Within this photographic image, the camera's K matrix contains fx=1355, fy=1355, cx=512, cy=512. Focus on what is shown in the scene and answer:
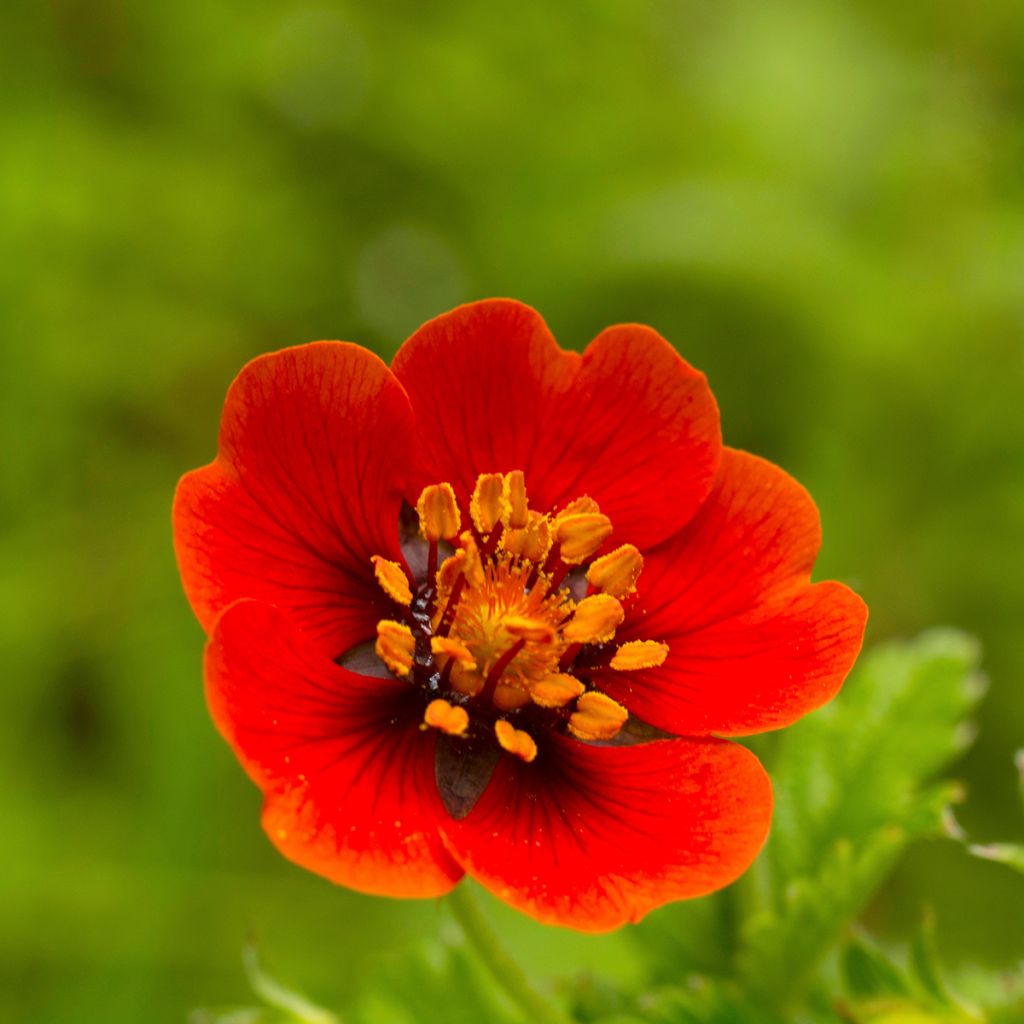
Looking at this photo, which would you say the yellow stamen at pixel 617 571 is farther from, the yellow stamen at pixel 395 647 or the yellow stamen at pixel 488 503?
the yellow stamen at pixel 395 647

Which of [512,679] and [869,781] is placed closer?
[512,679]

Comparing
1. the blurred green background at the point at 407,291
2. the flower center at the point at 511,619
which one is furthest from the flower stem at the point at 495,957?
the blurred green background at the point at 407,291

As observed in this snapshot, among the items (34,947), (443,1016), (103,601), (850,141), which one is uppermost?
(850,141)

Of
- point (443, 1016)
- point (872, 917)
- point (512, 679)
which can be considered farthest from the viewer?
point (872, 917)

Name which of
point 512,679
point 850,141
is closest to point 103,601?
point 512,679

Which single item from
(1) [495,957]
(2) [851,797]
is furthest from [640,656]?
(2) [851,797]

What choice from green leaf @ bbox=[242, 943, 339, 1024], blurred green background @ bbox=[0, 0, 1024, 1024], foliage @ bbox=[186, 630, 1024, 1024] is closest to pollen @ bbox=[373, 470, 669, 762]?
foliage @ bbox=[186, 630, 1024, 1024]

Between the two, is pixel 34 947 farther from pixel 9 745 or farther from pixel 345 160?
pixel 345 160

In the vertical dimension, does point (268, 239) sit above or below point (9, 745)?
above
